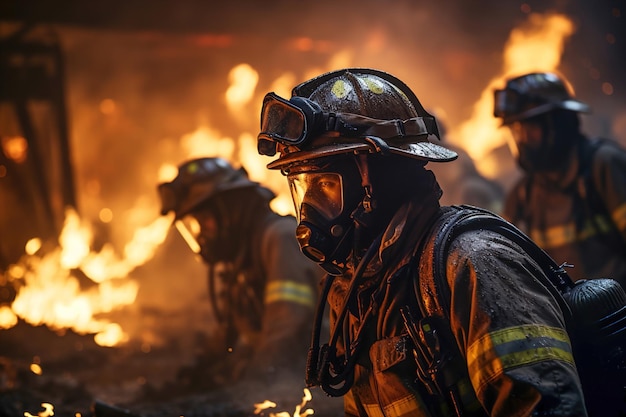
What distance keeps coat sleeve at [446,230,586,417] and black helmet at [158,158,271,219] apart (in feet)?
13.7

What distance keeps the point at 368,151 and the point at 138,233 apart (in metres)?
12.7

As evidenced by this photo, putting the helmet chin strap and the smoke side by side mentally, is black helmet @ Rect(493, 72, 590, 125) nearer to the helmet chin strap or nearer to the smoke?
the helmet chin strap

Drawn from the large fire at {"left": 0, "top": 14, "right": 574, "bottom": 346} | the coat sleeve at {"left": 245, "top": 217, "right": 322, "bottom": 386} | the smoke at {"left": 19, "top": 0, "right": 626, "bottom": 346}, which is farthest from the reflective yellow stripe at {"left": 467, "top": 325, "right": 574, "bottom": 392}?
the smoke at {"left": 19, "top": 0, "right": 626, "bottom": 346}

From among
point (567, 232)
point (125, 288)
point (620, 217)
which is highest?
point (125, 288)

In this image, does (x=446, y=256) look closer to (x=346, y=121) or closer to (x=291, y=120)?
(x=346, y=121)

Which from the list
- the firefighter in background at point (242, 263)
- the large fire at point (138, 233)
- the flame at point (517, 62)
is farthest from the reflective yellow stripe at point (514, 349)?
the flame at point (517, 62)

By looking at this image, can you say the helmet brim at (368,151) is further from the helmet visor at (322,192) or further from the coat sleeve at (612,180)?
the coat sleeve at (612,180)

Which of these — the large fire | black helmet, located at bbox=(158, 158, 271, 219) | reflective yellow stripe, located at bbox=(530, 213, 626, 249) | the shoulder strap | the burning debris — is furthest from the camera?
the large fire

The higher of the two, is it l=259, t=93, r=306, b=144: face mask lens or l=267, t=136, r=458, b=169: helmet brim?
l=259, t=93, r=306, b=144: face mask lens

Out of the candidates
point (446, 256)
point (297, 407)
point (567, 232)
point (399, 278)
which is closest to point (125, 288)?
point (297, 407)

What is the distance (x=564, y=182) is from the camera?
226 inches

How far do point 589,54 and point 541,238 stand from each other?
7801 millimetres

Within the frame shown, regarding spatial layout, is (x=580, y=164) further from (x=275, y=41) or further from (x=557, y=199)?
(x=275, y=41)

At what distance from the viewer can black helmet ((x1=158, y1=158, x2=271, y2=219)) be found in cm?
626
